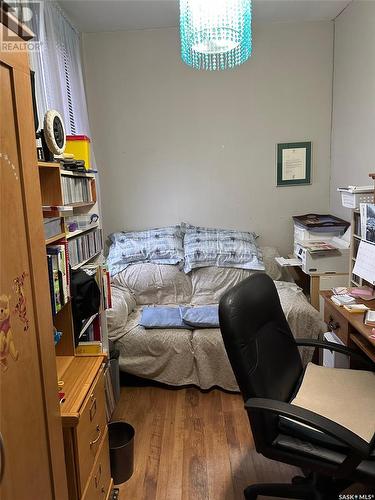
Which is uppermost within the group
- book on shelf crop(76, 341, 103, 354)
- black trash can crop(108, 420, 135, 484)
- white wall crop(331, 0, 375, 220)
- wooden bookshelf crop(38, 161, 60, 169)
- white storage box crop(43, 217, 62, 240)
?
white wall crop(331, 0, 375, 220)

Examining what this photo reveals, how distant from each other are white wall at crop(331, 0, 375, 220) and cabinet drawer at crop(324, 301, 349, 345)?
4.11 feet

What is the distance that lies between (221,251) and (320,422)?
1.94 metres

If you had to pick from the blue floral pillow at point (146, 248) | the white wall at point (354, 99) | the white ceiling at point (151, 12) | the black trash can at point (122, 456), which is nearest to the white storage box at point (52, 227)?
the black trash can at point (122, 456)

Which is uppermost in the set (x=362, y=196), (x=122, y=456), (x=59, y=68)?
(x=59, y=68)

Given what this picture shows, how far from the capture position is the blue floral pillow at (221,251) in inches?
117

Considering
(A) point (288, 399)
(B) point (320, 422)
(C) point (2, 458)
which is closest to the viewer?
(C) point (2, 458)

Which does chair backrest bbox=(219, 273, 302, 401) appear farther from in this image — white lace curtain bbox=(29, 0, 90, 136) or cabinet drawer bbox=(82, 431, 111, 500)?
white lace curtain bbox=(29, 0, 90, 136)

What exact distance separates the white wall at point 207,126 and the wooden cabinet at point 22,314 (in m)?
2.45

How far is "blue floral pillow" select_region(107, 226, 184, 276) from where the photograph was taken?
2.99 metres

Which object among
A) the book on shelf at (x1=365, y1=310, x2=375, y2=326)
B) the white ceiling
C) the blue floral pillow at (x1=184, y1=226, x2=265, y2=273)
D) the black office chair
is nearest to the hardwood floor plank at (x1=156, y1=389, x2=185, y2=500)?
the black office chair

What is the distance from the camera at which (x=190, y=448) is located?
197 centimetres

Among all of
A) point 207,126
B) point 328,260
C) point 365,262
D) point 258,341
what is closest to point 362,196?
point 365,262

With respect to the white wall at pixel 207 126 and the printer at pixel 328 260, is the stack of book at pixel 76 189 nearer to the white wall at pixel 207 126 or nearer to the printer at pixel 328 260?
the white wall at pixel 207 126

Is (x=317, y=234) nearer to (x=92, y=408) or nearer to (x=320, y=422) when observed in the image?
(x=320, y=422)
